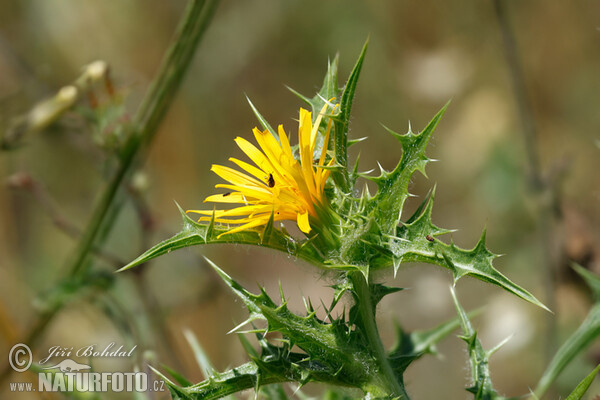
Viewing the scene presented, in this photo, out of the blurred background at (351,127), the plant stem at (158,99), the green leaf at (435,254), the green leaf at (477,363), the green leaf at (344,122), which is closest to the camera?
the green leaf at (435,254)

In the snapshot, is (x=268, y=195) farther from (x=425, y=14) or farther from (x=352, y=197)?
(x=425, y=14)

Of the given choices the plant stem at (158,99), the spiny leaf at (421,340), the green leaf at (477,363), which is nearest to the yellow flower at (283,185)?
the green leaf at (477,363)

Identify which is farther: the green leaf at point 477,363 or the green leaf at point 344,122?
the green leaf at point 477,363

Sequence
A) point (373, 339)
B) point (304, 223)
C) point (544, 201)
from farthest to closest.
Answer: point (544, 201) < point (373, 339) < point (304, 223)

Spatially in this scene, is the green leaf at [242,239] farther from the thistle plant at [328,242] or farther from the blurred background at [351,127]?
the blurred background at [351,127]

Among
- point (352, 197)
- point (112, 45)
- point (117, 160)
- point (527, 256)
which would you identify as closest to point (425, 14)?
point (527, 256)

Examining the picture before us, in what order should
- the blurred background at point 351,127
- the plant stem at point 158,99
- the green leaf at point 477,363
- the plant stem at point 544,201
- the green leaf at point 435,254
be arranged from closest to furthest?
the green leaf at point 435,254 → the green leaf at point 477,363 → the plant stem at point 158,99 → the plant stem at point 544,201 → the blurred background at point 351,127

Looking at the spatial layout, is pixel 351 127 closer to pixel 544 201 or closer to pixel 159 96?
pixel 544 201

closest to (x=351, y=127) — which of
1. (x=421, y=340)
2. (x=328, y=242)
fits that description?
(x=421, y=340)
